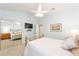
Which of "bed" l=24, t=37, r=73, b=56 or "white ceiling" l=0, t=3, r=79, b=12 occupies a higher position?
"white ceiling" l=0, t=3, r=79, b=12

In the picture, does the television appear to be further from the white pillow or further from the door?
the white pillow

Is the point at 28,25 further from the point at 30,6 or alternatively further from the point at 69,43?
the point at 69,43

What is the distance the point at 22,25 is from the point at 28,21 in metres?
0.10

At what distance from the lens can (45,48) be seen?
151cm

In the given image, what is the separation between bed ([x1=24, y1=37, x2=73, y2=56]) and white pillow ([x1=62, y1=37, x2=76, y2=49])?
6 cm

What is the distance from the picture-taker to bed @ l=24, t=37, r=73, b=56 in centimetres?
150

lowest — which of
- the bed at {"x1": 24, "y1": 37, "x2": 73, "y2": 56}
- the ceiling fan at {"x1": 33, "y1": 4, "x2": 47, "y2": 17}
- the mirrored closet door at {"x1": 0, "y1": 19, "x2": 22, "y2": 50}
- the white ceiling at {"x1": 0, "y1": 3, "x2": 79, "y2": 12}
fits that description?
the bed at {"x1": 24, "y1": 37, "x2": 73, "y2": 56}

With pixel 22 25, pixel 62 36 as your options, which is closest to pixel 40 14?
pixel 22 25

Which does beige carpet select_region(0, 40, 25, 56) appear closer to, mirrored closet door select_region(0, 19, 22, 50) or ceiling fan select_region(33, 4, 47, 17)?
mirrored closet door select_region(0, 19, 22, 50)

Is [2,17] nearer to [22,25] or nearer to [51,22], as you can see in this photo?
[22,25]

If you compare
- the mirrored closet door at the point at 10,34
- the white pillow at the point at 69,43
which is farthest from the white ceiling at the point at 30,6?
the white pillow at the point at 69,43

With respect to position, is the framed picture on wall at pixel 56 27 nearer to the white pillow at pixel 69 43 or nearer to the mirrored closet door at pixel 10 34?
the white pillow at pixel 69 43

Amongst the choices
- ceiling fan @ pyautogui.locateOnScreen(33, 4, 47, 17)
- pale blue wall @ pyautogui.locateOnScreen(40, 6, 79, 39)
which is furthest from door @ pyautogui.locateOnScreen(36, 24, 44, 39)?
ceiling fan @ pyautogui.locateOnScreen(33, 4, 47, 17)

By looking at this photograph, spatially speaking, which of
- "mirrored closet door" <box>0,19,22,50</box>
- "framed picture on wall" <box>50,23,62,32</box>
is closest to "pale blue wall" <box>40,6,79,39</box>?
"framed picture on wall" <box>50,23,62,32</box>
